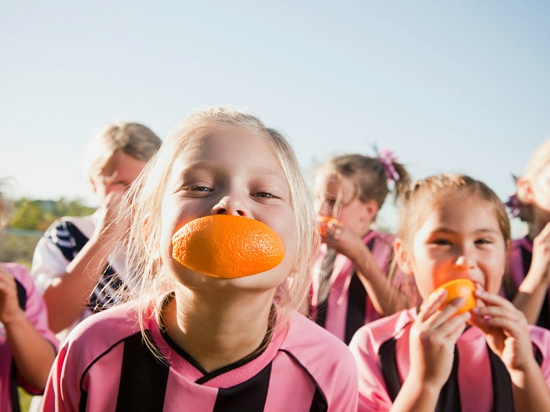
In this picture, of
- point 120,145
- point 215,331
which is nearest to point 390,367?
point 215,331

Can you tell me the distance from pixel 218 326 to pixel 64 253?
218cm

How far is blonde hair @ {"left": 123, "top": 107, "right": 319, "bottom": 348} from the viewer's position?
181 cm

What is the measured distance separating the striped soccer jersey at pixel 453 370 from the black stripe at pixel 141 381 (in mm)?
966

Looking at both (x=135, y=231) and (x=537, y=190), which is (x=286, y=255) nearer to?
(x=135, y=231)

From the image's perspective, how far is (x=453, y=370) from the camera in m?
2.30

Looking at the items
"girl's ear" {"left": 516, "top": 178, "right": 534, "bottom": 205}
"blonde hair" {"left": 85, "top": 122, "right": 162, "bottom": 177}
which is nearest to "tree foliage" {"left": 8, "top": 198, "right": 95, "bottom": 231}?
"blonde hair" {"left": 85, "top": 122, "right": 162, "bottom": 177}

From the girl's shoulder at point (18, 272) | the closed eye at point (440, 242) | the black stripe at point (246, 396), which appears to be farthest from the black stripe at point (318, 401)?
the girl's shoulder at point (18, 272)

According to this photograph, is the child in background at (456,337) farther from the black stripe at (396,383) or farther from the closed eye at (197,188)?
the closed eye at (197,188)

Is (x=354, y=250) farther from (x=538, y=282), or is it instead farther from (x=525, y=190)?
(x=525, y=190)

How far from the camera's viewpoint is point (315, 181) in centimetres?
416

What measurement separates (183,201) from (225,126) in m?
0.36

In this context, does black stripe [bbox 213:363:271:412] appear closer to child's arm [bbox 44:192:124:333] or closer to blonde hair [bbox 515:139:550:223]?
child's arm [bbox 44:192:124:333]

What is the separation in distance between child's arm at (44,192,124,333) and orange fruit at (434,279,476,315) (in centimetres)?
189

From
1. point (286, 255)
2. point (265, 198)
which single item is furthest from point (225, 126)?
point (286, 255)
